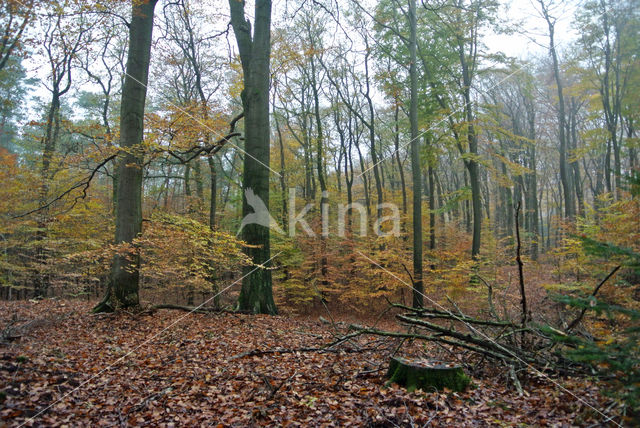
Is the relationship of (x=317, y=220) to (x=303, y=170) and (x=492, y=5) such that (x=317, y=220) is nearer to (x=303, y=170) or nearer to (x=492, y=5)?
(x=303, y=170)

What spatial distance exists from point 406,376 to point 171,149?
25.2 ft

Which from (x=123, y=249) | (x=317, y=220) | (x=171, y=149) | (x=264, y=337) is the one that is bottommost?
(x=264, y=337)

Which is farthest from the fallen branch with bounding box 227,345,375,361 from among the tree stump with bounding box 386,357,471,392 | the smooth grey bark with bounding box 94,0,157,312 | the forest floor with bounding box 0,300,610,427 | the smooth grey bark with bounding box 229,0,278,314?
the smooth grey bark with bounding box 94,0,157,312

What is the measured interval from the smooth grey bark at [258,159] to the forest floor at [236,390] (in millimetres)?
2786

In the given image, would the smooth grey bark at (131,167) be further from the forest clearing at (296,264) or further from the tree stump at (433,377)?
the tree stump at (433,377)

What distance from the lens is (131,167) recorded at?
7609mm

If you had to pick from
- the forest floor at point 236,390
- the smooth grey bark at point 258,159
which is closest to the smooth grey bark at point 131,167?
the forest floor at point 236,390

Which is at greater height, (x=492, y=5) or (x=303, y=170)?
(x=492, y=5)

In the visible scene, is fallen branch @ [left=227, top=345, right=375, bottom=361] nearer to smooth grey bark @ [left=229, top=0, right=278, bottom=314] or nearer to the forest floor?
the forest floor

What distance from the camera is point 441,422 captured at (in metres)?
3.17

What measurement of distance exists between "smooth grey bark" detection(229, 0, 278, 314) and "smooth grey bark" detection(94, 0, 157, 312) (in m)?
2.35

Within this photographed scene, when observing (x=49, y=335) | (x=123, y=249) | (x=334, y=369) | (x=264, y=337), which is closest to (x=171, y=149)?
(x=123, y=249)

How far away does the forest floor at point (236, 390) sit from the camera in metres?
3.23

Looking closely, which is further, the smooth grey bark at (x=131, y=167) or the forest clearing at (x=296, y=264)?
the smooth grey bark at (x=131, y=167)
